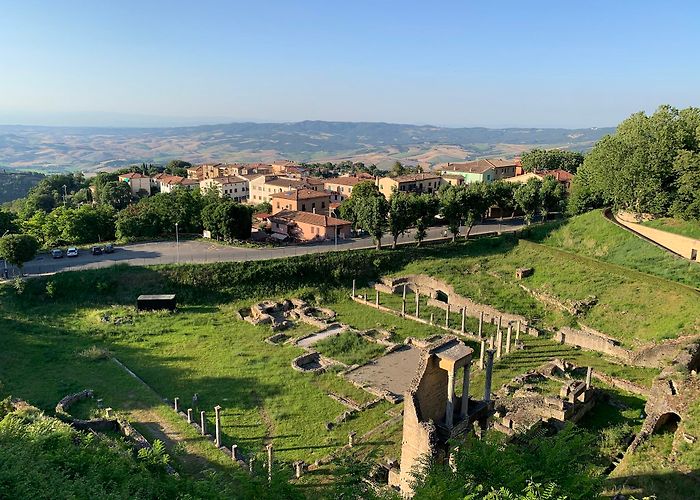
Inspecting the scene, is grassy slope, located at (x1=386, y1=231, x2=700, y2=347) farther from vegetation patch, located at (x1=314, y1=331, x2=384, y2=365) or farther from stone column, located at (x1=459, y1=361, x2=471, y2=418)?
stone column, located at (x1=459, y1=361, x2=471, y2=418)

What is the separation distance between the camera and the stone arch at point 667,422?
74.5 ft

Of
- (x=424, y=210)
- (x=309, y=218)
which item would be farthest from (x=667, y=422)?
(x=309, y=218)

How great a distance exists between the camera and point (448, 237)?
5866cm

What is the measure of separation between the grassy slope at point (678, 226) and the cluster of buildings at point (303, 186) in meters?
30.3

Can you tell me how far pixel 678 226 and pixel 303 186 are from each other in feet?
192

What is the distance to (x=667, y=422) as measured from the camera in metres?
23.4

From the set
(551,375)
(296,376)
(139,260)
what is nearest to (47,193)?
(139,260)

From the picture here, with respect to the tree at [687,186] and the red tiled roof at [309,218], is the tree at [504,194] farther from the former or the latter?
the tree at [687,186]

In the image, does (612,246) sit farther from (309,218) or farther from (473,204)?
(309,218)

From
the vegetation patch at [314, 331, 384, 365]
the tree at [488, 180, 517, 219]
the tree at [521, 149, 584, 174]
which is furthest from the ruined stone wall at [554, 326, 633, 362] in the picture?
the tree at [521, 149, 584, 174]

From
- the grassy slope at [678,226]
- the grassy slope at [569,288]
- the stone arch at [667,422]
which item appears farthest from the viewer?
the grassy slope at [678,226]

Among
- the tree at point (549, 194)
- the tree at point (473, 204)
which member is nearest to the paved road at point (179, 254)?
the tree at point (473, 204)

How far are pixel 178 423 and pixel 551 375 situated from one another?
2078cm

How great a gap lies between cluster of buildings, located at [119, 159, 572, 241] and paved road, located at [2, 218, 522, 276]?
4.82 metres
